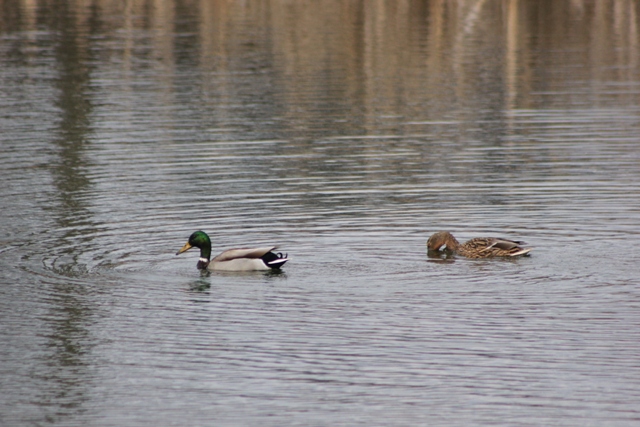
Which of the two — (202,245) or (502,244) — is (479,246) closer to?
(502,244)

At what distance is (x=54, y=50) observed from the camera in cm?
4591

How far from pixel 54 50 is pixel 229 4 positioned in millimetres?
22449

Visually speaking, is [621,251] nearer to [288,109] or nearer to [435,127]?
[435,127]

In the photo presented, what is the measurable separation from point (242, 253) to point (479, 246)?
307 centimetres

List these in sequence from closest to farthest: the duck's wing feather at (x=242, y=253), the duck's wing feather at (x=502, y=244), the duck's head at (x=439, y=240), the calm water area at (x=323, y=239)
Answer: the calm water area at (x=323, y=239) < the duck's wing feather at (x=242, y=253) < the duck's wing feather at (x=502, y=244) < the duck's head at (x=439, y=240)

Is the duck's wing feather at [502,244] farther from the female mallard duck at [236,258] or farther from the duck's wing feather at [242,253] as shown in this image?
the duck's wing feather at [242,253]

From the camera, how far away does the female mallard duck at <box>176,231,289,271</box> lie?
16.1 meters

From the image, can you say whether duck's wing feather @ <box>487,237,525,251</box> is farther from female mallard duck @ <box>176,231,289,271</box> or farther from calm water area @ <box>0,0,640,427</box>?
female mallard duck @ <box>176,231,289,271</box>

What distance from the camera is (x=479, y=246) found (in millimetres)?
16688

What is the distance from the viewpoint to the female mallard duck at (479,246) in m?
16.5

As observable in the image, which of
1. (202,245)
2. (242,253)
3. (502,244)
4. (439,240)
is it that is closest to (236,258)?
(242,253)

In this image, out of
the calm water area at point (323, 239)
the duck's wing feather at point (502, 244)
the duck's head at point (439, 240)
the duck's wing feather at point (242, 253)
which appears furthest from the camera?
the duck's head at point (439, 240)

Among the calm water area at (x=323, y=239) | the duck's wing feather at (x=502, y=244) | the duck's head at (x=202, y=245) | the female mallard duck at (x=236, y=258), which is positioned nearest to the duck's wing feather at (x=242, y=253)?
the female mallard duck at (x=236, y=258)

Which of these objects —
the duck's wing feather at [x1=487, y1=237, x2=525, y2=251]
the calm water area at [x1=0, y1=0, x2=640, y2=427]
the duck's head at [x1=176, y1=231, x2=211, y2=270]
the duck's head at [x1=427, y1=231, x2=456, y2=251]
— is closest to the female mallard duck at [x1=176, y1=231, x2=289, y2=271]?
the duck's head at [x1=176, y1=231, x2=211, y2=270]
